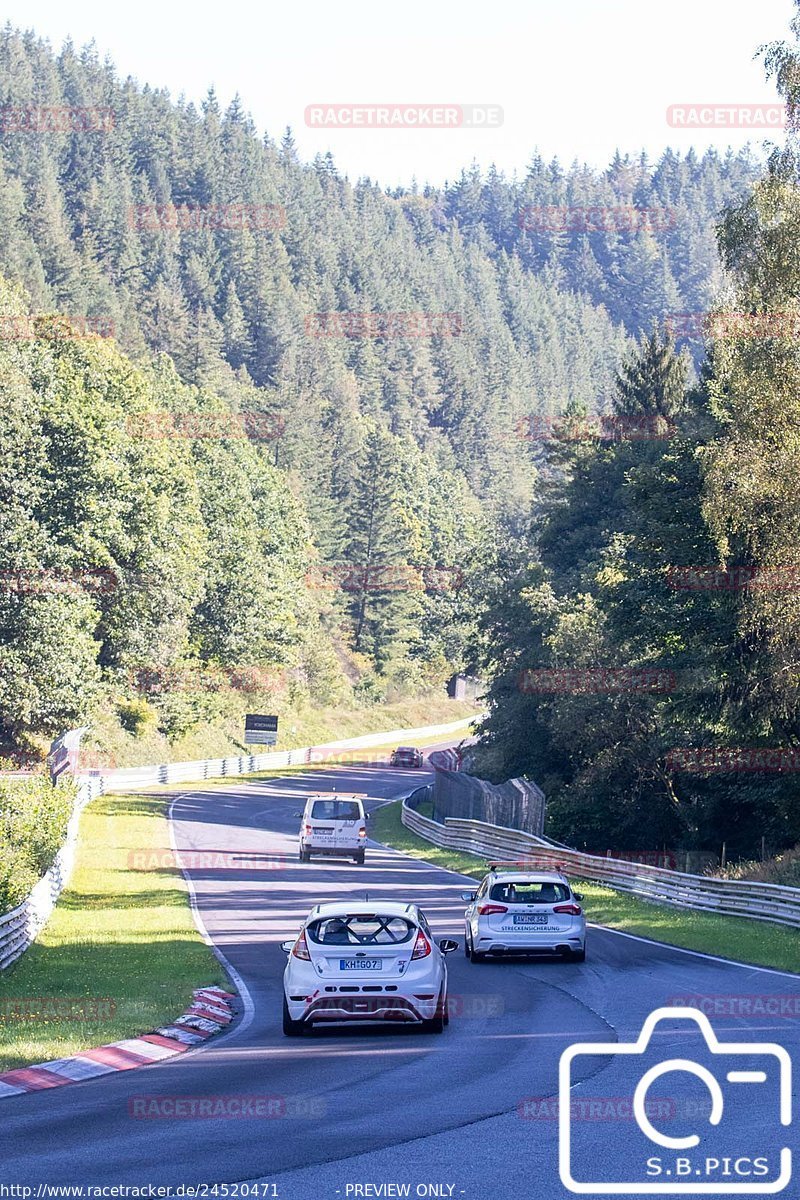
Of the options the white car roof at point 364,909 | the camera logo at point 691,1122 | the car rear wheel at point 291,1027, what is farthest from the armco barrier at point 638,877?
the camera logo at point 691,1122

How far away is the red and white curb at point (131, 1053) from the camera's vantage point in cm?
1276

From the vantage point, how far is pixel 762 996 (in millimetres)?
18531

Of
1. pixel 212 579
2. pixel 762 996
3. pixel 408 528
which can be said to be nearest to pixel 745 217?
pixel 762 996

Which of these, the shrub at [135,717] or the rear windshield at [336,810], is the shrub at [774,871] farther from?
the shrub at [135,717]

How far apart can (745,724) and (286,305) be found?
519 ft

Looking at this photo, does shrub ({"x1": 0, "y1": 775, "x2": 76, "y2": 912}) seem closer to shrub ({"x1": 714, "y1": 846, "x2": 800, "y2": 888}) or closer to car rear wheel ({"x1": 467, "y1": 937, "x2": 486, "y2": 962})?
car rear wheel ({"x1": 467, "y1": 937, "x2": 486, "y2": 962})

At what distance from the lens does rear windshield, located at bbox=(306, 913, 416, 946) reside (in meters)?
16.1

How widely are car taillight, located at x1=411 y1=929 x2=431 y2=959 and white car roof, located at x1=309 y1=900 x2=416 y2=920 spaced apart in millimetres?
325

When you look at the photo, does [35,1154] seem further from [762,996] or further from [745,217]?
[745,217]

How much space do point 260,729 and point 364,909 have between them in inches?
3006

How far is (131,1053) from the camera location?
14445 millimetres

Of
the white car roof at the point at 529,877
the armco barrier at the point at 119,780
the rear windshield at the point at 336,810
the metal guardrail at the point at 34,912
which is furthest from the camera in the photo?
the rear windshield at the point at 336,810

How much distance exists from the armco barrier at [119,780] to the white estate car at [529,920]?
7.06m

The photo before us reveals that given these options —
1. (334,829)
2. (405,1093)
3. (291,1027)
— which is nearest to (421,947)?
(291,1027)
